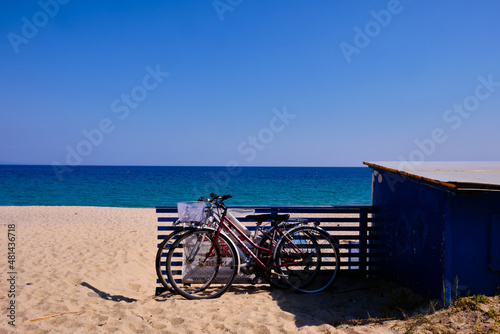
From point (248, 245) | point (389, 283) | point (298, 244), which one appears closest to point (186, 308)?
point (248, 245)

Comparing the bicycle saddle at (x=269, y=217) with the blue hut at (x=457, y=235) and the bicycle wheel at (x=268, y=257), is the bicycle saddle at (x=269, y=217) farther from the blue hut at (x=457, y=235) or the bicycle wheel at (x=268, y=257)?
the blue hut at (x=457, y=235)

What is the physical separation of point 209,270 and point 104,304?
159cm

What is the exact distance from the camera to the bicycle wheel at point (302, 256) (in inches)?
192

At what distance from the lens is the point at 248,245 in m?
5.00

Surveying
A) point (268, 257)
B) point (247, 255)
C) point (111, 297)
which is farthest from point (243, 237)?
point (111, 297)

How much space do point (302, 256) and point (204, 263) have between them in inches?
54.7

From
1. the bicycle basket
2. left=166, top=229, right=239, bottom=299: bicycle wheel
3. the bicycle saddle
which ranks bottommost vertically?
left=166, top=229, right=239, bottom=299: bicycle wheel

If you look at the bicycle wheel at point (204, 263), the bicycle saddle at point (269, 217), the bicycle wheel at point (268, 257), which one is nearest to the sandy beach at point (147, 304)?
the bicycle wheel at point (268, 257)

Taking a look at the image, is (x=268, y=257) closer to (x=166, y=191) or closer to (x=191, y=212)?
(x=191, y=212)

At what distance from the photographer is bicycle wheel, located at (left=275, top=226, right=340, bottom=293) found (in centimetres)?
488

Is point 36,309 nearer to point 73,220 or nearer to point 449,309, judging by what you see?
point 449,309

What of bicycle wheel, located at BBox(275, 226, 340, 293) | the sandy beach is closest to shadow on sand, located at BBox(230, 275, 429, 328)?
the sandy beach

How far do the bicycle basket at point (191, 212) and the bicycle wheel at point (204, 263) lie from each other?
0.58ft

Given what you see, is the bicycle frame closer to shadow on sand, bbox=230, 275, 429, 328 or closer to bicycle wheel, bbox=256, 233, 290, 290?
bicycle wheel, bbox=256, 233, 290, 290
